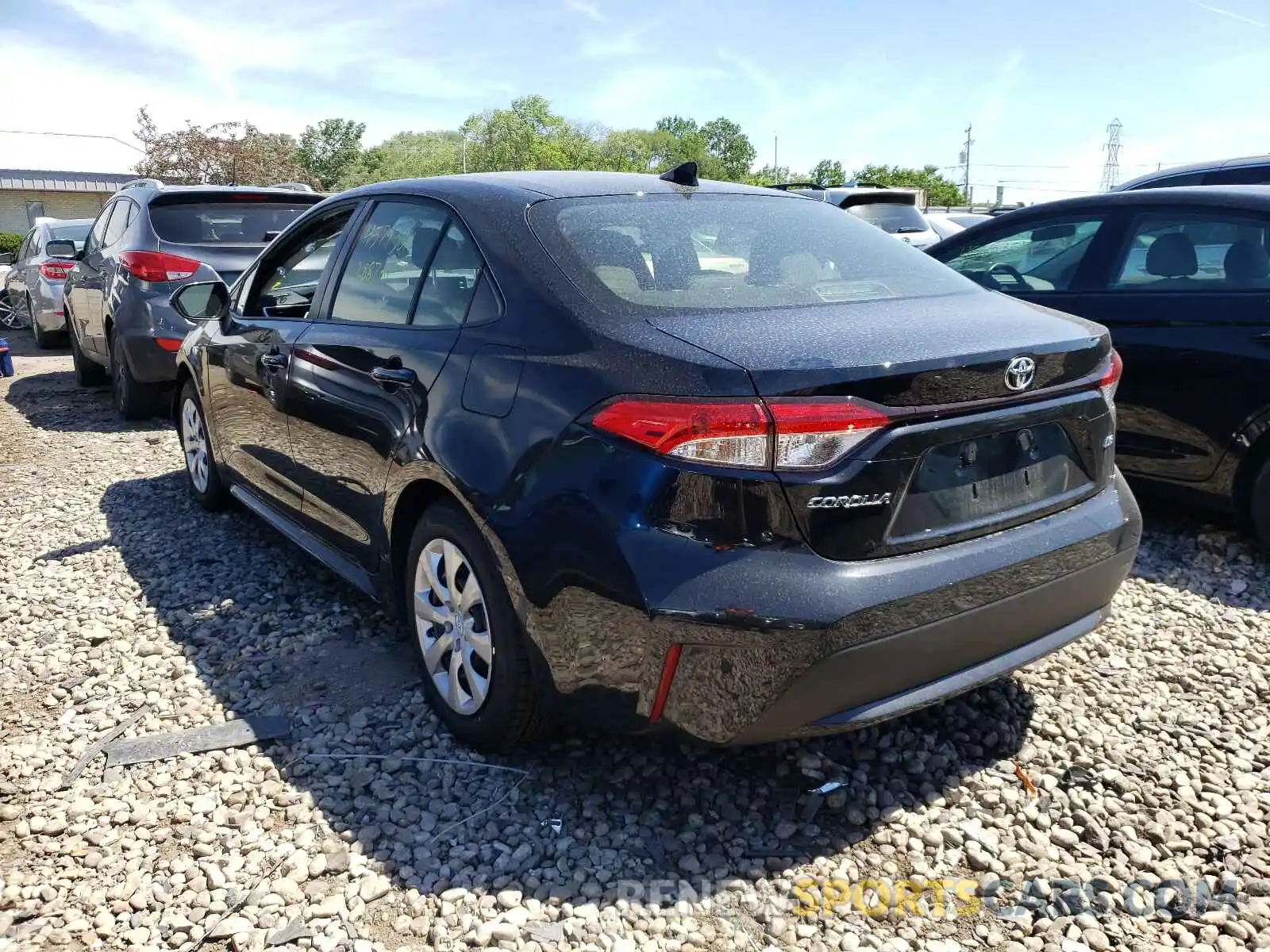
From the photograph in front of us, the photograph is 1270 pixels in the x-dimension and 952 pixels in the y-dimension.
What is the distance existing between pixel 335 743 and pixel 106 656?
1.23 m

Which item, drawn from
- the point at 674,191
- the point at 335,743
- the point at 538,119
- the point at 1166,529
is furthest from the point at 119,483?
the point at 538,119

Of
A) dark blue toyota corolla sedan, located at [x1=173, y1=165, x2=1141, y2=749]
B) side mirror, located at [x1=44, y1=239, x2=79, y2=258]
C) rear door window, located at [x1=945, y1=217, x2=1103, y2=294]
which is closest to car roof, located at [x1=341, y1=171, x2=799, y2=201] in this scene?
dark blue toyota corolla sedan, located at [x1=173, y1=165, x2=1141, y2=749]

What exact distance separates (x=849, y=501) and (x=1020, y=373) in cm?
62

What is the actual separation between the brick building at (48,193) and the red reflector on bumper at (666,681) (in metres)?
42.4

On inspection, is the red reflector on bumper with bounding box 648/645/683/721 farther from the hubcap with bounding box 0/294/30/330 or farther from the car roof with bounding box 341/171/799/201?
the hubcap with bounding box 0/294/30/330

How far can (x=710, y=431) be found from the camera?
223cm

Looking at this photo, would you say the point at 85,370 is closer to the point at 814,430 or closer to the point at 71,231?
the point at 71,231

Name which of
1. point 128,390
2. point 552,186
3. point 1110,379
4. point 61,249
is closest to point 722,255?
point 552,186

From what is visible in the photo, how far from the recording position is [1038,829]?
267cm

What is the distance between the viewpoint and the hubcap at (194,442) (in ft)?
17.5

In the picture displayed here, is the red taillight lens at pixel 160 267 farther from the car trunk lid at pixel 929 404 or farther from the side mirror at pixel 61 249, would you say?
the car trunk lid at pixel 929 404

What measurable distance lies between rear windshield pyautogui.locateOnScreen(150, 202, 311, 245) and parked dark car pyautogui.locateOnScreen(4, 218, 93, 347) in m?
4.24

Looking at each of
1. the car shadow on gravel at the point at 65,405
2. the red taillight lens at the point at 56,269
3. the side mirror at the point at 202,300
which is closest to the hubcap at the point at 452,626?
the side mirror at the point at 202,300

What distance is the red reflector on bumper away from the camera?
230 centimetres
